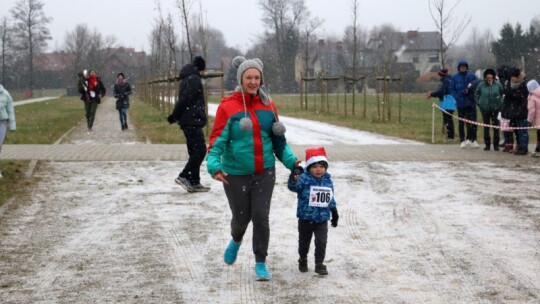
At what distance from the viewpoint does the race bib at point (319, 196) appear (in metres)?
5.99

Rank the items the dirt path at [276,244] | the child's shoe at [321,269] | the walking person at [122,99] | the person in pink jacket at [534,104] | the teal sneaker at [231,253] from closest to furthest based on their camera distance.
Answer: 1. the dirt path at [276,244]
2. the child's shoe at [321,269]
3. the teal sneaker at [231,253]
4. the person in pink jacket at [534,104]
5. the walking person at [122,99]

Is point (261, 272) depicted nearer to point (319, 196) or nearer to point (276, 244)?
point (319, 196)

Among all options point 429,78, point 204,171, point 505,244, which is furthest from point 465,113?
point 429,78

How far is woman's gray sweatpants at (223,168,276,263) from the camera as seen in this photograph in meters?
5.92

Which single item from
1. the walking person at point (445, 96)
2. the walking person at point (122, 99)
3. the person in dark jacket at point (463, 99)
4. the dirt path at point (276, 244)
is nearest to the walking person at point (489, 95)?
the person in dark jacket at point (463, 99)

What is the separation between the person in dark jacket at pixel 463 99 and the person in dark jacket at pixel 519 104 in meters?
1.39

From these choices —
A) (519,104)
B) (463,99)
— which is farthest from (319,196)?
(463,99)

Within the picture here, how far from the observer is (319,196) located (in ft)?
19.7

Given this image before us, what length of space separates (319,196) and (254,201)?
515mm

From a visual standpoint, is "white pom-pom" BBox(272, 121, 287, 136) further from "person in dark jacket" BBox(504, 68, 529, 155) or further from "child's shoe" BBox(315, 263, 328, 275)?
"person in dark jacket" BBox(504, 68, 529, 155)

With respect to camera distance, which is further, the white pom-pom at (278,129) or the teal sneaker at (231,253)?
the teal sneaker at (231,253)

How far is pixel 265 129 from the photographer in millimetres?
5902

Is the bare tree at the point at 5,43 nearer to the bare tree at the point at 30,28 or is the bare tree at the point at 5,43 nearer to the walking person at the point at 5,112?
the bare tree at the point at 30,28

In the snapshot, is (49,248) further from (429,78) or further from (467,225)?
(429,78)
